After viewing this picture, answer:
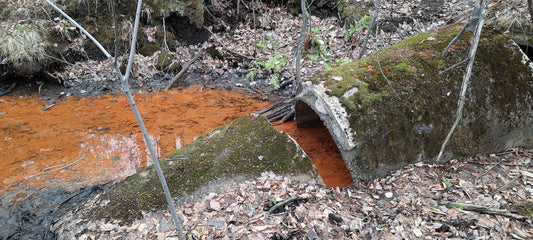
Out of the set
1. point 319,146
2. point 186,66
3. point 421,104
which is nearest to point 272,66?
point 186,66

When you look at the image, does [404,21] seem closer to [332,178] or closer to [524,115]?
[524,115]

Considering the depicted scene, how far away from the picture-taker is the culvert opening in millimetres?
4754

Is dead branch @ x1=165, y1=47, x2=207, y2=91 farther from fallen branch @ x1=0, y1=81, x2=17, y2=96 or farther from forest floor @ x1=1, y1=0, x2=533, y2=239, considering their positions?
forest floor @ x1=1, y1=0, x2=533, y2=239

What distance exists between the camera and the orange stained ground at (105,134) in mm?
5012

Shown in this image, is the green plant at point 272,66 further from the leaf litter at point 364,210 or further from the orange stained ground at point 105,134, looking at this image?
the leaf litter at point 364,210

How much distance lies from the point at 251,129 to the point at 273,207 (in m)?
1.28

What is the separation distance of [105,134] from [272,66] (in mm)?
4504

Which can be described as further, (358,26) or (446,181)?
(358,26)

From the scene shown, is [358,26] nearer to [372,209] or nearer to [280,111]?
[280,111]

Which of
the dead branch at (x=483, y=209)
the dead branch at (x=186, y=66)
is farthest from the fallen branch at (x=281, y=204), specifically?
the dead branch at (x=186, y=66)

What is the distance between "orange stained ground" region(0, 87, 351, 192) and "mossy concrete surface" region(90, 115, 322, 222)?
0.98m

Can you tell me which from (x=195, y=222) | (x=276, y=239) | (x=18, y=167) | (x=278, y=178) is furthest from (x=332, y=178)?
(x=18, y=167)

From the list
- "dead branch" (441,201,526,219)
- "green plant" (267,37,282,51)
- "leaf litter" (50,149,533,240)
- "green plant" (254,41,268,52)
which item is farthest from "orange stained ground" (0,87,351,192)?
"green plant" (267,37,282,51)

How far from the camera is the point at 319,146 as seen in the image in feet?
18.2
